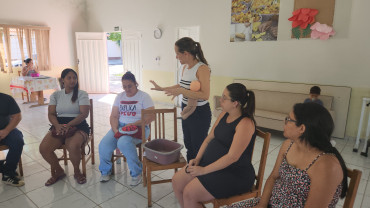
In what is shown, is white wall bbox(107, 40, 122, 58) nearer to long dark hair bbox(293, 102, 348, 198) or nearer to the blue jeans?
the blue jeans

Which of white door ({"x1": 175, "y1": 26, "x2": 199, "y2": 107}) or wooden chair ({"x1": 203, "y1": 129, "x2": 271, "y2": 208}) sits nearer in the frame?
wooden chair ({"x1": 203, "y1": 129, "x2": 271, "y2": 208})

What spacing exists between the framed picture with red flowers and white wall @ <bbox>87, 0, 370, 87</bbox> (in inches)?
4.0

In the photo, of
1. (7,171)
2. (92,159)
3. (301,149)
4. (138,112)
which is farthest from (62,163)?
(301,149)

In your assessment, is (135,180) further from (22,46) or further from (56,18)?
(56,18)

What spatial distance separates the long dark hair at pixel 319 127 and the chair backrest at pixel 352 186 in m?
0.02

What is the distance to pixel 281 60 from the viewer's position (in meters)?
4.37

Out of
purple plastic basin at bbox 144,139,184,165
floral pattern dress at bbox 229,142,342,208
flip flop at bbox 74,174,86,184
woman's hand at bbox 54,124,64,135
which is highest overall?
floral pattern dress at bbox 229,142,342,208

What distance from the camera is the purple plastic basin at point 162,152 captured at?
2.01 m

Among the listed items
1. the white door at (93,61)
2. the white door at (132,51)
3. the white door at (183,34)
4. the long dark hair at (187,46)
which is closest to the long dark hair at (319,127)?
the long dark hair at (187,46)

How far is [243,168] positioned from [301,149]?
44cm

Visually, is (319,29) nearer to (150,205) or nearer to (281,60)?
(281,60)

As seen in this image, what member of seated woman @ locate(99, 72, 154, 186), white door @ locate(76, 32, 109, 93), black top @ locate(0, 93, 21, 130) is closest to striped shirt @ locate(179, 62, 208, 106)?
seated woman @ locate(99, 72, 154, 186)

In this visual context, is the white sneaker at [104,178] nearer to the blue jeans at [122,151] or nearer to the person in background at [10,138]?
the blue jeans at [122,151]

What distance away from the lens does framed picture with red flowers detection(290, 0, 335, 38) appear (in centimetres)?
377
